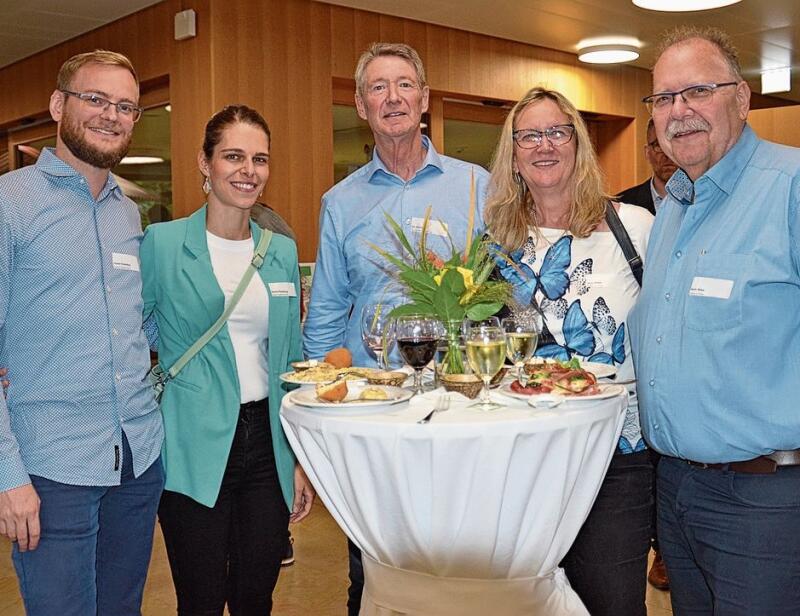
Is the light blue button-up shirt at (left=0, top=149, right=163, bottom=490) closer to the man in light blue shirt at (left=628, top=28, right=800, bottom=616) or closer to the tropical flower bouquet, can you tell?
the tropical flower bouquet

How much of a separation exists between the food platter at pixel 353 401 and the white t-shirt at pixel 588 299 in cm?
55

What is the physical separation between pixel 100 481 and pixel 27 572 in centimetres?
28

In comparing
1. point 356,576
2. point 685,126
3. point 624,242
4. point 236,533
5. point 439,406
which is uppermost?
point 685,126

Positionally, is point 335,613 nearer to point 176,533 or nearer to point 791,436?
point 176,533

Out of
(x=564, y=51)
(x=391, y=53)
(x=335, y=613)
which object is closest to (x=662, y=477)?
(x=391, y=53)

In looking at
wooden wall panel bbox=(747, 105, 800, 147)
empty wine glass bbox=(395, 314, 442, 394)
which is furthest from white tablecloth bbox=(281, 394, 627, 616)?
wooden wall panel bbox=(747, 105, 800, 147)

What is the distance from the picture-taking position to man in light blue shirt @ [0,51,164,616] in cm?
217

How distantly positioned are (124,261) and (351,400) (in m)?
0.85

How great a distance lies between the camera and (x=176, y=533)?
8.34 ft

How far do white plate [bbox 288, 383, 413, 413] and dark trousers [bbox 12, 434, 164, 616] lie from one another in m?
0.64

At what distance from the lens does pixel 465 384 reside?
206 centimetres

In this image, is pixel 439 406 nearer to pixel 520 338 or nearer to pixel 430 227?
pixel 520 338

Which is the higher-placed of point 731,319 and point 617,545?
point 731,319

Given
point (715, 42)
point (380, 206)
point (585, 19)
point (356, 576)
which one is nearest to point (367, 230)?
point (380, 206)
